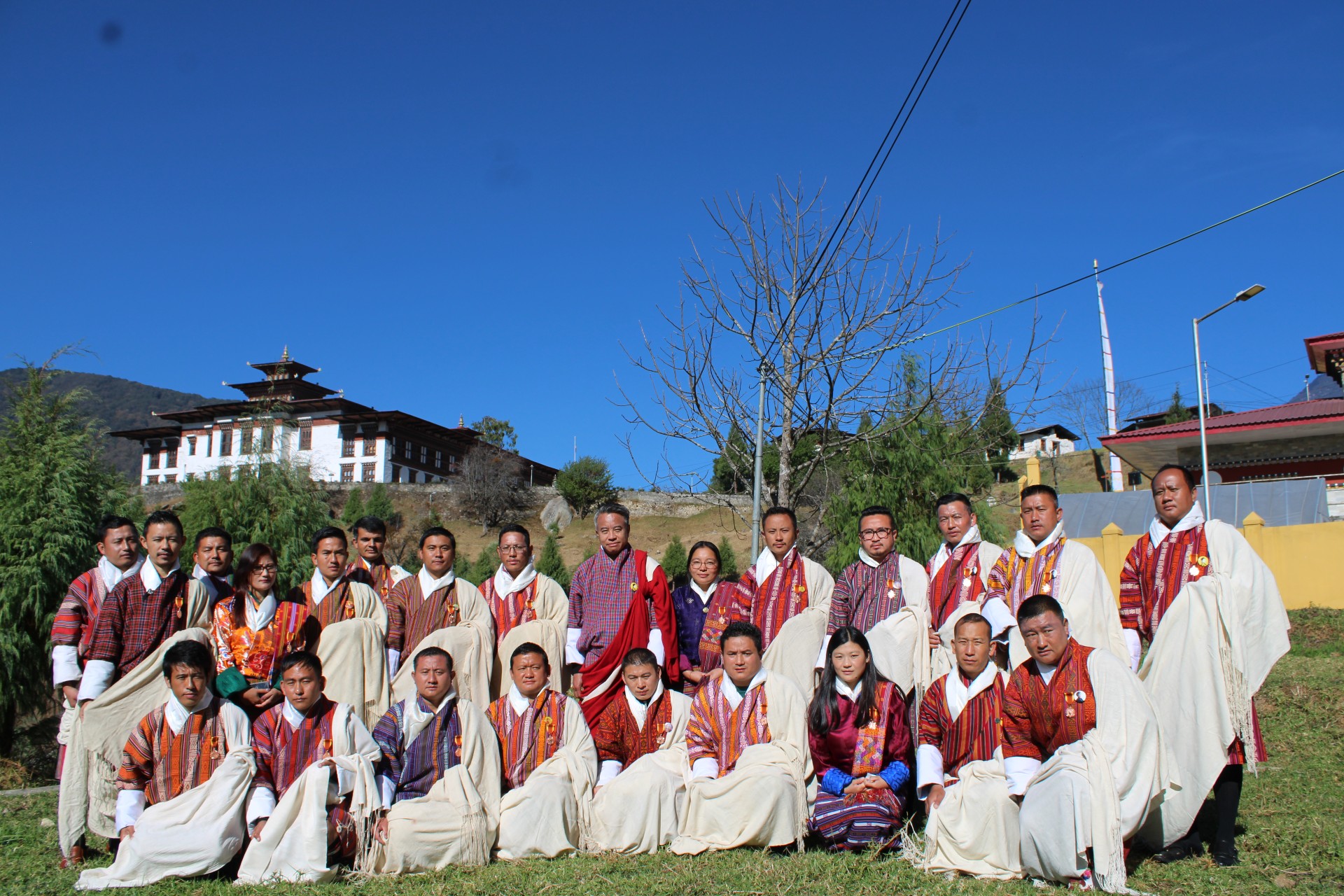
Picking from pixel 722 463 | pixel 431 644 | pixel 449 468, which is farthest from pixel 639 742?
pixel 449 468

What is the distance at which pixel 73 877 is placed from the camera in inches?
178

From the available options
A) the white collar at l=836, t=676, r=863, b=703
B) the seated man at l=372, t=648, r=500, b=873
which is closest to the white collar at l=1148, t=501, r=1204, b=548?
the white collar at l=836, t=676, r=863, b=703

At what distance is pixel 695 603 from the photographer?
6379 millimetres

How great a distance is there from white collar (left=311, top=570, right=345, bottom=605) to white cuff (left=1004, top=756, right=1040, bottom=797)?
3.86 meters

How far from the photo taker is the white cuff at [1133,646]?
16.3ft

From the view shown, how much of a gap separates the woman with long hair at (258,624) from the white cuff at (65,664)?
0.66m

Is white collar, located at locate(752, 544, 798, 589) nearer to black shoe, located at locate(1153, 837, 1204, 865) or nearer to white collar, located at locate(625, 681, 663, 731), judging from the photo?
white collar, located at locate(625, 681, 663, 731)

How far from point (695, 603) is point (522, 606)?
114cm

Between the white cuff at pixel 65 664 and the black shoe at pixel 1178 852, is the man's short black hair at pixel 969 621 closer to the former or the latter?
the black shoe at pixel 1178 852

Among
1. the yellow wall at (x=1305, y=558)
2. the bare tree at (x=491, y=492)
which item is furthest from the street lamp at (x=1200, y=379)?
the bare tree at (x=491, y=492)

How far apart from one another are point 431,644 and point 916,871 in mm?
2970

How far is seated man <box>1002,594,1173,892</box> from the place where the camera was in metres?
3.94

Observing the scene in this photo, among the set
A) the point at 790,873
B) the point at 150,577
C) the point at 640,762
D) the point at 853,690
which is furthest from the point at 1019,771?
the point at 150,577

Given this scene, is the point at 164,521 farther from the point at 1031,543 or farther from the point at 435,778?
the point at 1031,543
